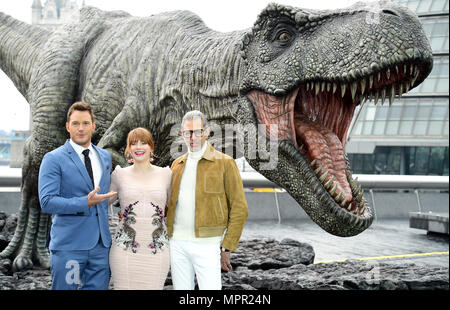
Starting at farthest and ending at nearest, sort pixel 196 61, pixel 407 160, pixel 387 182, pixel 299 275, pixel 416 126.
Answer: pixel 407 160 → pixel 416 126 → pixel 387 182 → pixel 299 275 → pixel 196 61

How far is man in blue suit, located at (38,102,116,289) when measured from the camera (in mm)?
2445

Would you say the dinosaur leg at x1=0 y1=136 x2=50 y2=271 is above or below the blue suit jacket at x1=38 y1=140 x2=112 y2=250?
below

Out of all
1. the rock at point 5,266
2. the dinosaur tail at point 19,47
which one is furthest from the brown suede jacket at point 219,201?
the dinosaur tail at point 19,47

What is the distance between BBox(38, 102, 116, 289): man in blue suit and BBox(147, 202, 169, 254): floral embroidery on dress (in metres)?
0.26

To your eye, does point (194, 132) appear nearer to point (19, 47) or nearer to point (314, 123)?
point (314, 123)

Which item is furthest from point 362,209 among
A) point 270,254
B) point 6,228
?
point 6,228

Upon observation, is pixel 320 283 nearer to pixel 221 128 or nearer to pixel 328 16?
pixel 221 128

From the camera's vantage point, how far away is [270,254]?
525cm

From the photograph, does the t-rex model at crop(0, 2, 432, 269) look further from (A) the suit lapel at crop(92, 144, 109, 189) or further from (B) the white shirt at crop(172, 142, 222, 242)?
(A) the suit lapel at crop(92, 144, 109, 189)

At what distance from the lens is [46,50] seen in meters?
4.46

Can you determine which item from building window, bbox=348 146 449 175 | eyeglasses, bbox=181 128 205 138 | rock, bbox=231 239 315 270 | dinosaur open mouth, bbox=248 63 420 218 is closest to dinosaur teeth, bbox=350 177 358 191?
dinosaur open mouth, bbox=248 63 420 218

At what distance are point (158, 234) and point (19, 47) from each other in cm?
351
